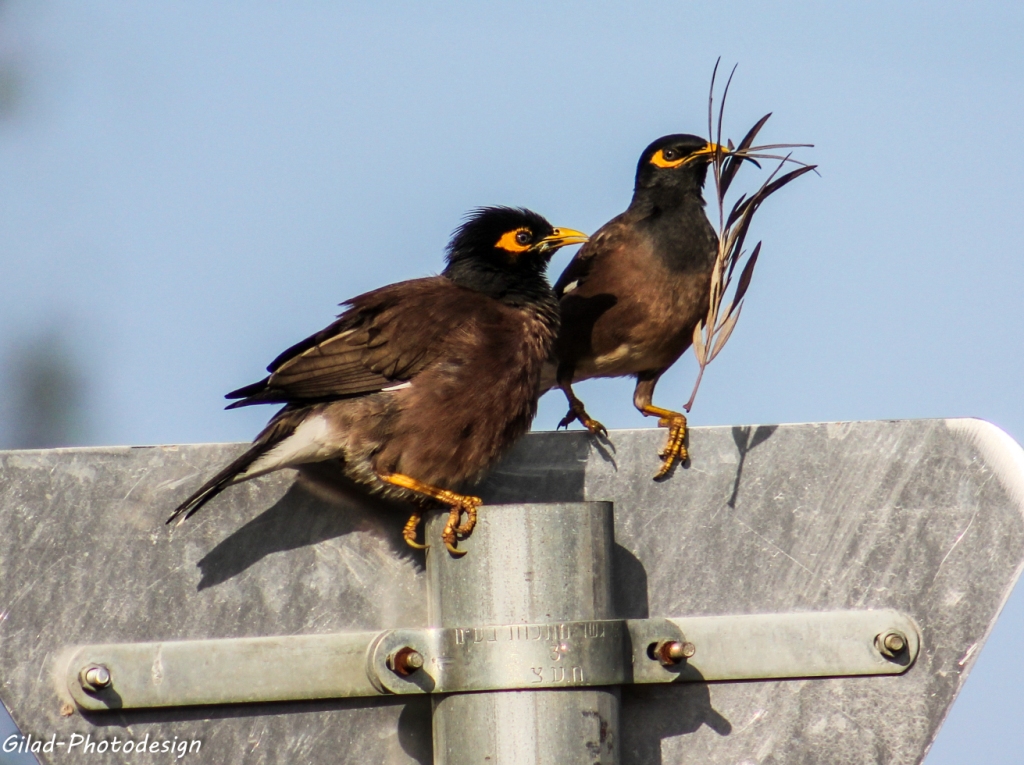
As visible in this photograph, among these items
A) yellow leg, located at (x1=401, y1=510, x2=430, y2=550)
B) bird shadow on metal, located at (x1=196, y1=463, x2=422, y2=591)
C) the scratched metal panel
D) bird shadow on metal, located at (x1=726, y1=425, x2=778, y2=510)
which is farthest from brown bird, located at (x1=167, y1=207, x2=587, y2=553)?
→ bird shadow on metal, located at (x1=726, y1=425, x2=778, y2=510)

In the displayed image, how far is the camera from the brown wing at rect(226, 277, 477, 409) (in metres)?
3.45

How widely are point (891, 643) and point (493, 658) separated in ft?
2.71

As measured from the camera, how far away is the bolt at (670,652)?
219 centimetres

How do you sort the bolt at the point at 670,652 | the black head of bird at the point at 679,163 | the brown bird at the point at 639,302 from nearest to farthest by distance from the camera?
the bolt at the point at 670,652 < the brown bird at the point at 639,302 < the black head of bird at the point at 679,163

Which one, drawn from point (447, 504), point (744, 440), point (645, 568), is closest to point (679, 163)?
point (447, 504)

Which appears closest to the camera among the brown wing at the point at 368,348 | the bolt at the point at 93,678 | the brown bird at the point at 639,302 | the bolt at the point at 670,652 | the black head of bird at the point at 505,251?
the bolt at the point at 93,678

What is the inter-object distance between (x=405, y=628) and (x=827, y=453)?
94 centimetres

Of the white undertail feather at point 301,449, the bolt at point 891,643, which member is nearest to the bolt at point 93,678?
the white undertail feather at point 301,449

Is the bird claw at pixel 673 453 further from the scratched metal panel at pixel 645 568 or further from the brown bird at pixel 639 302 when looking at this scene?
the brown bird at pixel 639 302

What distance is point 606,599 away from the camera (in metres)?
2.06

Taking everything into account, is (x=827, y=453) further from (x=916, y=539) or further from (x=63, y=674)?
(x=63, y=674)

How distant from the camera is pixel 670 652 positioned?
2.19 meters

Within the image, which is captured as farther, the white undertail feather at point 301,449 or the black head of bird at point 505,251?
the black head of bird at point 505,251

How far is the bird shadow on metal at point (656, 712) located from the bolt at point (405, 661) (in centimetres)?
45
